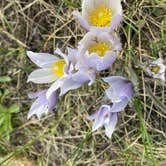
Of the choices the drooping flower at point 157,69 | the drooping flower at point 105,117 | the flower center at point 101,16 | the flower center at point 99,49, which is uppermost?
the flower center at point 101,16

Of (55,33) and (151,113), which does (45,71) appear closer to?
(55,33)

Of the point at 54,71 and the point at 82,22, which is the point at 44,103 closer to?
the point at 54,71

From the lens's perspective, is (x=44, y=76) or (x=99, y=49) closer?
(x=99, y=49)

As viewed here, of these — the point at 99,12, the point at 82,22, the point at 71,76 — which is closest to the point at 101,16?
the point at 99,12

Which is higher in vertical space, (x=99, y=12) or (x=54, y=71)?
(x=99, y=12)

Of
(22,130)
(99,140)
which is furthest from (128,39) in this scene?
(22,130)

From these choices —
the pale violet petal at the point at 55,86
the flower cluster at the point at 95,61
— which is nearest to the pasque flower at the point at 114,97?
the flower cluster at the point at 95,61

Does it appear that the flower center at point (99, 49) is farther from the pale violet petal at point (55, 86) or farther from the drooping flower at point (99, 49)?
the pale violet petal at point (55, 86)
